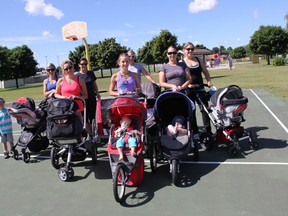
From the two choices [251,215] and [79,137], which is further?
[79,137]

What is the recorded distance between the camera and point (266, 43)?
54.5m

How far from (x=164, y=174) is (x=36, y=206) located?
2054 mm

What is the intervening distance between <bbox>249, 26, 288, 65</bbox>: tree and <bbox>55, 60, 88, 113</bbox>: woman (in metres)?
53.7

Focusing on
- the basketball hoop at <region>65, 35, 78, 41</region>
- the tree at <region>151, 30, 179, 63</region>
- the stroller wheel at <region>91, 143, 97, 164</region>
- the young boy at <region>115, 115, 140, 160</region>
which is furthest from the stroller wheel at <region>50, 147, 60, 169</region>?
the tree at <region>151, 30, 179, 63</region>

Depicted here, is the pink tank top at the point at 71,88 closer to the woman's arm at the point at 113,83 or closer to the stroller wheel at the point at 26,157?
the woman's arm at the point at 113,83

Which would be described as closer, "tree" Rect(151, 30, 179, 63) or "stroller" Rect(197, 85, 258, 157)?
"stroller" Rect(197, 85, 258, 157)

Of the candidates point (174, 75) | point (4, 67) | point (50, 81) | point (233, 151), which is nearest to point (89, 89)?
point (50, 81)

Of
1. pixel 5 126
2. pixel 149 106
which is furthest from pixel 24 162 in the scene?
pixel 149 106

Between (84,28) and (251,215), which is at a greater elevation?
(84,28)

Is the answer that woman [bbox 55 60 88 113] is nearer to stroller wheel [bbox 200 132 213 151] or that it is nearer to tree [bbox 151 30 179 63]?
stroller wheel [bbox 200 132 213 151]

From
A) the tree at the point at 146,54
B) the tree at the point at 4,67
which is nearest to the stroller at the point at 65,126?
the tree at the point at 4,67

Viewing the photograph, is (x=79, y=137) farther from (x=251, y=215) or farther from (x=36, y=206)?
(x=251, y=215)

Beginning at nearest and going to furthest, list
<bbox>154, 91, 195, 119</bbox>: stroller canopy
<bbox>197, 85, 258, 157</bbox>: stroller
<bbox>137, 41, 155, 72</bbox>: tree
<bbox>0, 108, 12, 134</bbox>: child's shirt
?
1. <bbox>154, 91, 195, 119</bbox>: stroller canopy
2. <bbox>197, 85, 258, 157</bbox>: stroller
3. <bbox>0, 108, 12, 134</bbox>: child's shirt
4. <bbox>137, 41, 155, 72</bbox>: tree

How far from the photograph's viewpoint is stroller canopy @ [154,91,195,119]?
572 centimetres
